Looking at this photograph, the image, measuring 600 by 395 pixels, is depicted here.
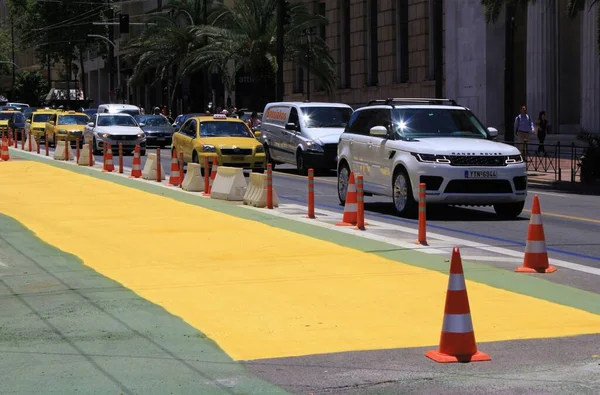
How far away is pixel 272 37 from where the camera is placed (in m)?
52.0

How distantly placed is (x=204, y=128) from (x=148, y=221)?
1241 cm

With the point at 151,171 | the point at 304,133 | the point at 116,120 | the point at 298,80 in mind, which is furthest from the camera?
the point at 298,80

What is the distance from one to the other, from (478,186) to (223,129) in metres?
13.7

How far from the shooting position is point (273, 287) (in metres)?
11.6

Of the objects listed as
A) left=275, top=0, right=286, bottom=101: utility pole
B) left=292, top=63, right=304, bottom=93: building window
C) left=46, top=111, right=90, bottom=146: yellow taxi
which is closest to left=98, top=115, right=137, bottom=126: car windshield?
left=46, top=111, right=90, bottom=146: yellow taxi

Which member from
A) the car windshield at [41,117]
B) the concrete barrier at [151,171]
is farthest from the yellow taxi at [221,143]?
the car windshield at [41,117]

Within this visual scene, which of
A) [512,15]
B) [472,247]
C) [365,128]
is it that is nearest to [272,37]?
[512,15]

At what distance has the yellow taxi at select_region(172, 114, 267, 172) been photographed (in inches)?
1147

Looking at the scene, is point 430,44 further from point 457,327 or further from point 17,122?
point 457,327

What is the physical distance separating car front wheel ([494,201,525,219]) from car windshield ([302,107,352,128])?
13.0 meters

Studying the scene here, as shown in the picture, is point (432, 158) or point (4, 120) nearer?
point (432, 158)

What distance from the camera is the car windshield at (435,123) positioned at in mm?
19422

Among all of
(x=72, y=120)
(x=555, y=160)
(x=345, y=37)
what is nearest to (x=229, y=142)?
(x=555, y=160)

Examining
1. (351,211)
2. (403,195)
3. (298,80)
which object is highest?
(298,80)
